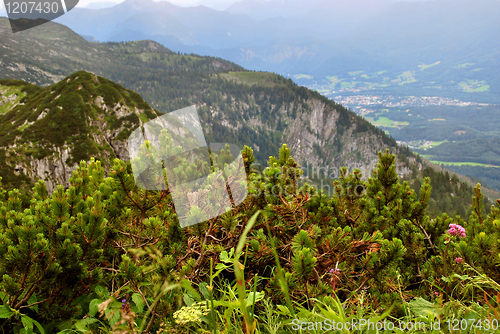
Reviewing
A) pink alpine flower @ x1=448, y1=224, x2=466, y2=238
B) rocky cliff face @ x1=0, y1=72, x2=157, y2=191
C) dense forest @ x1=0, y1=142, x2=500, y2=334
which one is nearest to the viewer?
dense forest @ x1=0, y1=142, x2=500, y2=334

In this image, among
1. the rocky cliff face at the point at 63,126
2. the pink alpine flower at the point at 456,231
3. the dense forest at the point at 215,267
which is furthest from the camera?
the rocky cliff face at the point at 63,126

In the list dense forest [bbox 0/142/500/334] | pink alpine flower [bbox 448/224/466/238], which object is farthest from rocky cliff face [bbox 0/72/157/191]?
pink alpine flower [bbox 448/224/466/238]

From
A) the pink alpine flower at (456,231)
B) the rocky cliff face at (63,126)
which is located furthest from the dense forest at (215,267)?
the rocky cliff face at (63,126)

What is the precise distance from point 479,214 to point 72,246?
6.36m

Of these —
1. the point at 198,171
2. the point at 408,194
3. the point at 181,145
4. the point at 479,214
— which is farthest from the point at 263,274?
the point at 479,214

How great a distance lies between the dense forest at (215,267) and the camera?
7.84 feet

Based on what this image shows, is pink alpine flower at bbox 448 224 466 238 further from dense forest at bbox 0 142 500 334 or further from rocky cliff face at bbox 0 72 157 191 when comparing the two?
rocky cliff face at bbox 0 72 157 191

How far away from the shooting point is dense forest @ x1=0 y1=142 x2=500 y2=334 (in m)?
2.39

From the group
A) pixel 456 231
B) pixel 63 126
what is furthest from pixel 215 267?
pixel 63 126

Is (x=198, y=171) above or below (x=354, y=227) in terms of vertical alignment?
above

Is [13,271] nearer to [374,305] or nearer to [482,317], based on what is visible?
[374,305]

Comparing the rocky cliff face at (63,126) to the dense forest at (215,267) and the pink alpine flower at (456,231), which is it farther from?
the pink alpine flower at (456,231)

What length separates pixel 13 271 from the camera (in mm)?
Result: 2621

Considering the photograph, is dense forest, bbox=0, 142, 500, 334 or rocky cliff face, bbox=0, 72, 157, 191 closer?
dense forest, bbox=0, 142, 500, 334
